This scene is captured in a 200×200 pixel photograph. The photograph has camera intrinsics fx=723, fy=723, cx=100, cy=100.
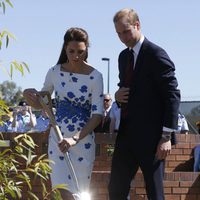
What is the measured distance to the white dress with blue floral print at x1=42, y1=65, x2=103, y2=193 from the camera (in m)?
5.54

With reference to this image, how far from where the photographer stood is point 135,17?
5453 millimetres

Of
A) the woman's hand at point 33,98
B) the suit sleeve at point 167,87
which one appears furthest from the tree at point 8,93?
the suit sleeve at point 167,87

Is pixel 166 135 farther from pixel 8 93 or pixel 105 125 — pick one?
pixel 8 93

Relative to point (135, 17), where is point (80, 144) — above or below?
below

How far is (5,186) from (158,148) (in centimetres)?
202

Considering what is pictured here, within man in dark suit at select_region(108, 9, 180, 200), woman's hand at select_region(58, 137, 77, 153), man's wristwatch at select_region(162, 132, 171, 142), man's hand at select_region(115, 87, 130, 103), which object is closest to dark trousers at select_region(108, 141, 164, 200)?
man in dark suit at select_region(108, 9, 180, 200)

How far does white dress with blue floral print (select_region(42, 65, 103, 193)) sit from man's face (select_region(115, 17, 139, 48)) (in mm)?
371

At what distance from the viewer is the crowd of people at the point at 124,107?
5.40 meters

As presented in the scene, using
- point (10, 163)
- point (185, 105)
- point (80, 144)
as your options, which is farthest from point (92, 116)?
point (185, 105)

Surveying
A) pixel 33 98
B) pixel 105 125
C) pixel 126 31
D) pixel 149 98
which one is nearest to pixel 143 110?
pixel 149 98

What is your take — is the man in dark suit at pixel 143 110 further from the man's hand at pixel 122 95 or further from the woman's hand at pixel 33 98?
the woman's hand at pixel 33 98

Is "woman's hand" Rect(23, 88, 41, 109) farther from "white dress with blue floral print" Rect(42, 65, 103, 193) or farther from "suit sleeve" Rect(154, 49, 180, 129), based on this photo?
"suit sleeve" Rect(154, 49, 180, 129)

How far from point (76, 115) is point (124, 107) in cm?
38

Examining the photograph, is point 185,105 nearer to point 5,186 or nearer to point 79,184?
point 79,184
